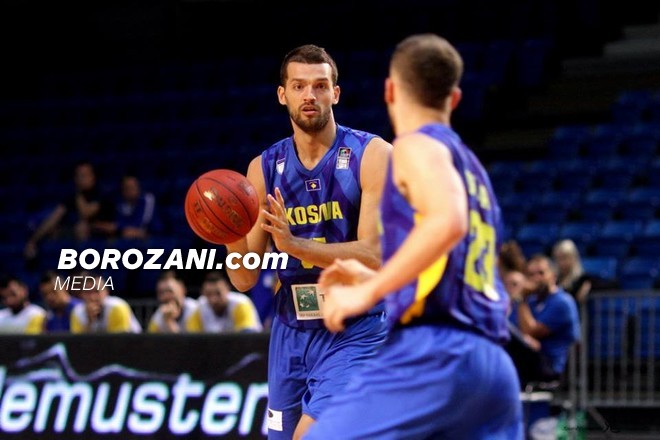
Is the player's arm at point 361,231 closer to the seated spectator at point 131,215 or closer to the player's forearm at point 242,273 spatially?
the player's forearm at point 242,273

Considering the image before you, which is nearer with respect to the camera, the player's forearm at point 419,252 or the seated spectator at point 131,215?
the player's forearm at point 419,252

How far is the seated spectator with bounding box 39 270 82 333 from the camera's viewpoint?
10.9 m

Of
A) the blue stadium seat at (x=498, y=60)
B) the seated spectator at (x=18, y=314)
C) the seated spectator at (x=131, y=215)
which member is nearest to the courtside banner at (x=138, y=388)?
the seated spectator at (x=18, y=314)

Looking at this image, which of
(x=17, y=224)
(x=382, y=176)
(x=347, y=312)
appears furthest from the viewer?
(x=17, y=224)

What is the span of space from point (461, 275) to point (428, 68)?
669mm

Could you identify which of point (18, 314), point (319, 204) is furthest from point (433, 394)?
point (18, 314)

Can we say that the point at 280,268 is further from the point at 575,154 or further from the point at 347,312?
the point at 575,154

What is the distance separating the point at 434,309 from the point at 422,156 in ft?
1.65

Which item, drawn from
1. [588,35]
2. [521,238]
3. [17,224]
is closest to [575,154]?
[521,238]

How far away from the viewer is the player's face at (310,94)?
18.7ft

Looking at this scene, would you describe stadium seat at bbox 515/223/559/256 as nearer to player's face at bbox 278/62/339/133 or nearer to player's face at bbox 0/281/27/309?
player's face at bbox 0/281/27/309

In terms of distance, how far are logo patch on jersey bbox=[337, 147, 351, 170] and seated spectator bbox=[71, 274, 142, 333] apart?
4849 mm

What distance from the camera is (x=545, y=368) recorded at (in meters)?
9.99

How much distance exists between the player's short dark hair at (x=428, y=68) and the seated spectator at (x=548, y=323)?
639 cm
